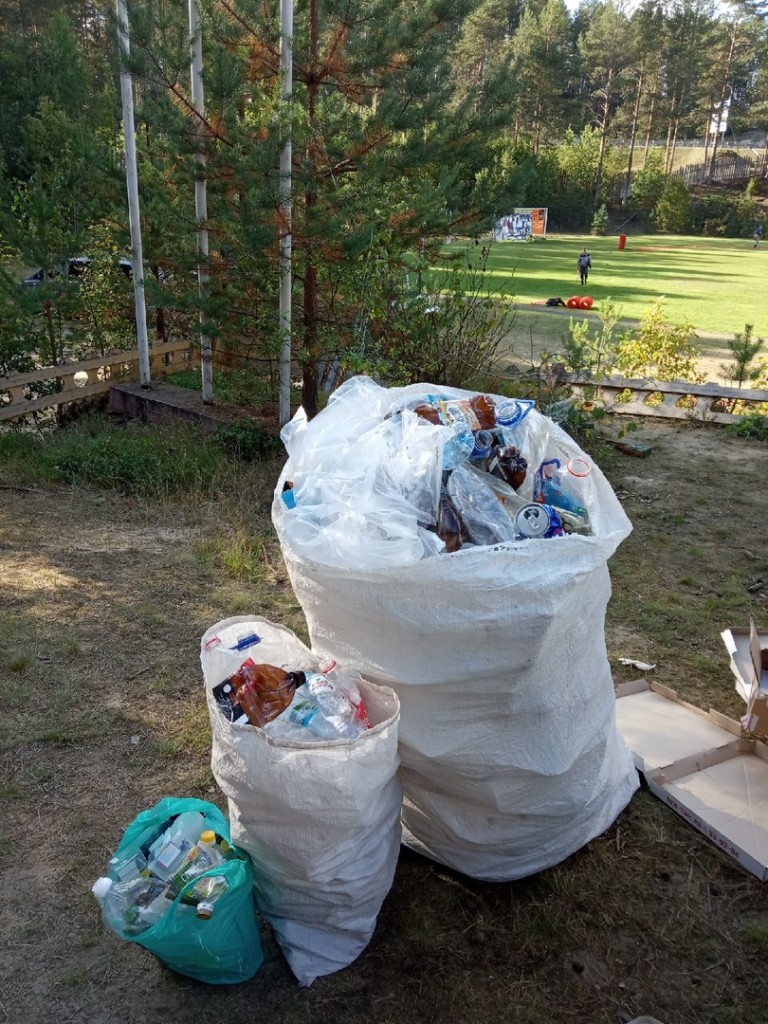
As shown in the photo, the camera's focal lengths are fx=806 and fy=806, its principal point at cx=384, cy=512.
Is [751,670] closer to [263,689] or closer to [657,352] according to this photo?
[263,689]

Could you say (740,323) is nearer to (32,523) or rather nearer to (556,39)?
(32,523)

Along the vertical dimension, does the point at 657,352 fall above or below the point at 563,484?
below

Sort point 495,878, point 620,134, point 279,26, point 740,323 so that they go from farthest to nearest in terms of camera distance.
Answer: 1. point 620,134
2. point 740,323
3. point 279,26
4. point 495,878

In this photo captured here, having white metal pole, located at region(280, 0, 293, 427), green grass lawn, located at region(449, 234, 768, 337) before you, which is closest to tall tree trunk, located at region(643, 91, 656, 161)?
green grass lawn, located at region(449, 234, 768, 337)

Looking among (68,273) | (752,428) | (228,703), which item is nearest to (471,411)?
(228,703)

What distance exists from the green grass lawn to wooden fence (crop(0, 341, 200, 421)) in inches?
149

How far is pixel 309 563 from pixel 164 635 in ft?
5.65

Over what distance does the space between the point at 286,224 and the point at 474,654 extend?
4.06m

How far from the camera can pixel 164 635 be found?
3393mm

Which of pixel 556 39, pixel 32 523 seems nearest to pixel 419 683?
pixel 32 523

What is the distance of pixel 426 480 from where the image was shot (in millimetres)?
2094

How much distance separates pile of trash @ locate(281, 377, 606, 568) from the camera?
1928 millimetres

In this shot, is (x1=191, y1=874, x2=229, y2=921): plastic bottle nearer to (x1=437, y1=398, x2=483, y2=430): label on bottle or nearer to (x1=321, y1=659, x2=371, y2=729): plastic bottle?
(x1=321, y1=659, x2=371, y2=729): plastic bottle

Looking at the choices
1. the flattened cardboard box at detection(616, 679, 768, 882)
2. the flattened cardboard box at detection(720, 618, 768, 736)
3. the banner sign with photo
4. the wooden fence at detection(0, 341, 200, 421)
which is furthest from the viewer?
the banner sign with photo
